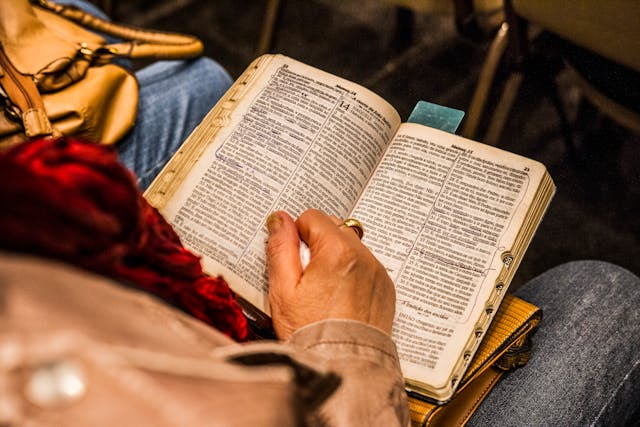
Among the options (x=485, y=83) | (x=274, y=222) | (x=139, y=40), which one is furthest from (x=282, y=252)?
(x=485, y=83)

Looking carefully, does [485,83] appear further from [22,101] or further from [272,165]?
[22,101]

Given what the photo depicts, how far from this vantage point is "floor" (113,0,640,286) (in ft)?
3.41

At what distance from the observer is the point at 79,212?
0.30m

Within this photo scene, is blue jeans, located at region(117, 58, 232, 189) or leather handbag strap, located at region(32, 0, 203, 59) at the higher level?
leather handbag strap, located at region(32, 0, 203, 59)

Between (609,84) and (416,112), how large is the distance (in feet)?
1.04

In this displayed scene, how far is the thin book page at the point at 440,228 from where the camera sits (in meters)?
0.55

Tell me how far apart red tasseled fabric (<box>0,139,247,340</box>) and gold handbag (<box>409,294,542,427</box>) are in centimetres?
26

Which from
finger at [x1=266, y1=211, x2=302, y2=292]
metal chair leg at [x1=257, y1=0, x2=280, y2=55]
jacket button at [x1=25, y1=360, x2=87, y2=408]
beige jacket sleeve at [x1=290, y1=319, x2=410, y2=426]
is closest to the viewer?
jacket button at [x1=25, y1=360, x2=87, y2=408]

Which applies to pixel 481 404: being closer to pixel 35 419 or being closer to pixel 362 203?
pixel 362 203

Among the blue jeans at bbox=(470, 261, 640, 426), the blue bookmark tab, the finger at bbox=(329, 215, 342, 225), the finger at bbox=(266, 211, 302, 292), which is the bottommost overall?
the blue jeans at bbox=(470, 261, 640, 426)

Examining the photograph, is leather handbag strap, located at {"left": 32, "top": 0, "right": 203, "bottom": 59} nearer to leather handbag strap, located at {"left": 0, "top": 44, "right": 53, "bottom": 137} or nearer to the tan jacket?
leather handbag strap, located at {"left": 0, "top": 44, "right": 53, "bottom": 137}

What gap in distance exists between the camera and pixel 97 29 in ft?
2.60

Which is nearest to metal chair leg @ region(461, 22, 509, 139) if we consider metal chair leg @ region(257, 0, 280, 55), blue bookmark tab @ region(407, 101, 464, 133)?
blue bookmark tab @ region(407, 101, 464, 133)

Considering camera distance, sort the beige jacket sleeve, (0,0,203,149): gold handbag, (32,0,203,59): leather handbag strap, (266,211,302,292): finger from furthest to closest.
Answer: (32,0,203,59): leather handbag strap → (0,0,203,149): gold handbag → (266,211,302,292): finger → the beige jacket sleeve
